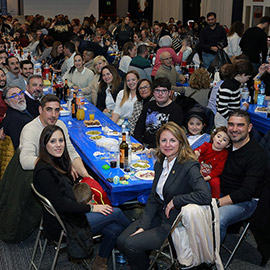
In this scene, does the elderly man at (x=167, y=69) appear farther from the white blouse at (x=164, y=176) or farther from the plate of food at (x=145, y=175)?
the white blouse at (x=164, y=176)

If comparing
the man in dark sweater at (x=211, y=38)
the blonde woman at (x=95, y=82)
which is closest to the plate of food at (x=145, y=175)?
the blonde woman at (x=95, y=82)

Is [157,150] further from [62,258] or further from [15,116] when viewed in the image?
[15,116]

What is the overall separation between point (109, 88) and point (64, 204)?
3.00 m

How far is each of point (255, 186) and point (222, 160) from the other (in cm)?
38

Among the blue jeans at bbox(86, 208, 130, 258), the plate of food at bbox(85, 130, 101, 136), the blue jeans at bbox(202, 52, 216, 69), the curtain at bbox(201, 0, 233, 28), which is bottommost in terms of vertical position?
the blue jeans at bbox(86, 208, 130, 258)

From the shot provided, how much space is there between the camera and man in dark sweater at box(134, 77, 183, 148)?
3941mm

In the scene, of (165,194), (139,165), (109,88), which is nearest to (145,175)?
(139,165)

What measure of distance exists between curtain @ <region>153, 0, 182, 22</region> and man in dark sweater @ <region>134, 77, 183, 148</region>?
13303 millimetres

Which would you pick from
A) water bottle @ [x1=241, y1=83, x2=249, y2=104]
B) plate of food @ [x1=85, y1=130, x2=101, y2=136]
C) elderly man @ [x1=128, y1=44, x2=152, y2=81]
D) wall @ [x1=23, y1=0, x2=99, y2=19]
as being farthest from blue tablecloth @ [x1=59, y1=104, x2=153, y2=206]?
wall @ [x1=23, y1=0, x2=99, y2=19]

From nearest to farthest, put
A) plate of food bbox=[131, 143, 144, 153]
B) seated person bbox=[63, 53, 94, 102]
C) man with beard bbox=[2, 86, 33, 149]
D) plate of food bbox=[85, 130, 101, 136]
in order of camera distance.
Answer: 1. plate of food bbox=[131, 143, 144, 153]
2. man with beard bbox=[2, 86, 33, 149]
3. plate of food bbox=[85, 130, 101, 136]
4. seated person bbox=[63, 53, 94, 102]

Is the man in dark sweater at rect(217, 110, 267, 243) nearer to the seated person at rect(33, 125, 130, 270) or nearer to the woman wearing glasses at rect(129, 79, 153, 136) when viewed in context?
the seated person at rect(33, 125, 130, 270)

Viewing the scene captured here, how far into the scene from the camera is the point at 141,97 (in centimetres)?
451

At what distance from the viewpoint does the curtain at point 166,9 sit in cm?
1645

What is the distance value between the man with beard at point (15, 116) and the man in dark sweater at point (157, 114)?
116 cm
